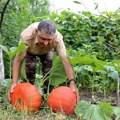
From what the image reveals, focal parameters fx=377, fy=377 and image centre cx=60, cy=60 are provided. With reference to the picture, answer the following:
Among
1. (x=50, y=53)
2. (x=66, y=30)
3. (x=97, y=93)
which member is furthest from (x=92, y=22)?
(x=50, y=53)

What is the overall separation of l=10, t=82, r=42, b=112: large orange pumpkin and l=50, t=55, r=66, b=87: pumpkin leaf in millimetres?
413

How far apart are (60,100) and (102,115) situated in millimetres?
555

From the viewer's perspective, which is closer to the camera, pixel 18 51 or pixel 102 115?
pixel 102 115

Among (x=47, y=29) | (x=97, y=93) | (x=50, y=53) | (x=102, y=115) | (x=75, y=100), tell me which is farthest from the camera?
(x=97, y=93)

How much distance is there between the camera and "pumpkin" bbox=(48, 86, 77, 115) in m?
3.76

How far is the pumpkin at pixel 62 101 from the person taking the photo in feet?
12.3

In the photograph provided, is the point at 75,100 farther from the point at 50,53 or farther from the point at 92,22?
the point at 92,22

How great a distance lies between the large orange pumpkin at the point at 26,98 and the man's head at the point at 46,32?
52 cm

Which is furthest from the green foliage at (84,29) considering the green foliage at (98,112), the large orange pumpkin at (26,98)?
the green foliage at (98,112)

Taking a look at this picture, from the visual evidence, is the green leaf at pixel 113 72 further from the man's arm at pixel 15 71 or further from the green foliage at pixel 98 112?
the man's arm at pixel 15 71

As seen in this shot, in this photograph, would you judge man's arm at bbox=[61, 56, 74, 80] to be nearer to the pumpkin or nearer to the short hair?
the pumpkin

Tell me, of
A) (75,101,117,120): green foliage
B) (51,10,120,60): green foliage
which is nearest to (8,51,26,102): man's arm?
(75,101,117,120): green foliage

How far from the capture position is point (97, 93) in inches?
196

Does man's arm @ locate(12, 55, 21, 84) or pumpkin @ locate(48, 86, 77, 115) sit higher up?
man's arm @ locate(12, 55, 21, 84)
